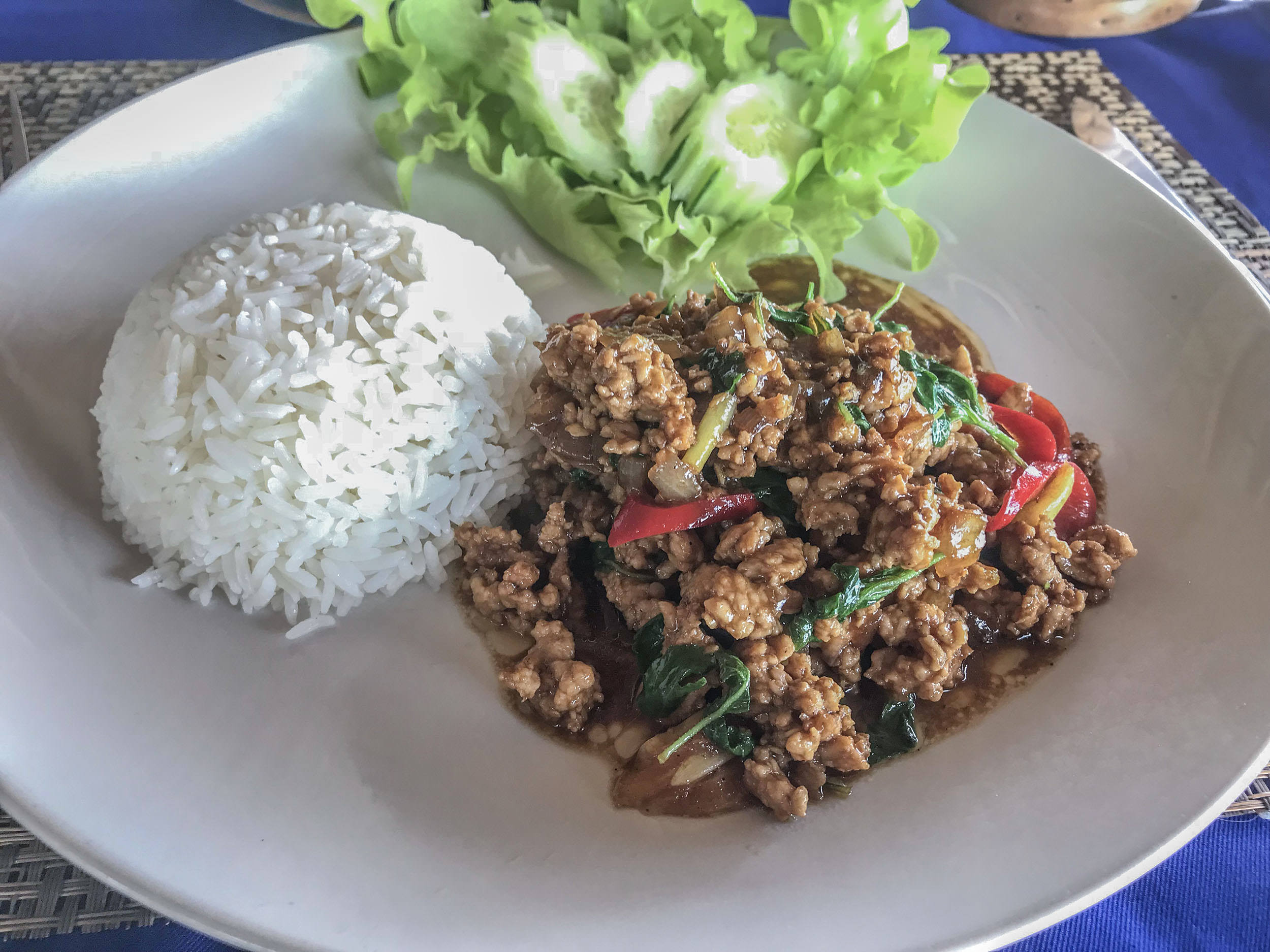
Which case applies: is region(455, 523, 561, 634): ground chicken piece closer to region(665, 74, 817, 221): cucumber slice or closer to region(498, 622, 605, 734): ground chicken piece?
region(498, 622, 605, 734): ground chicken piece

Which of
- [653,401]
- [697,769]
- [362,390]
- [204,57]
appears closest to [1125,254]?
[653,401]

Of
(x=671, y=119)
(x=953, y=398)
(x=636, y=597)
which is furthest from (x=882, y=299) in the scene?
(x=636, y=597)

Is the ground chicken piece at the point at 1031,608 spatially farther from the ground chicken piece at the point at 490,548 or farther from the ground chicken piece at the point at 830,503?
the ground chicken piece at the point at 490,548

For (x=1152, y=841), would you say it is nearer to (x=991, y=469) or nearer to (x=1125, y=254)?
(x=991, y=469)

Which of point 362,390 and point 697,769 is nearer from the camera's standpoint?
point 697,769

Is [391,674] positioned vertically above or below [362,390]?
below
